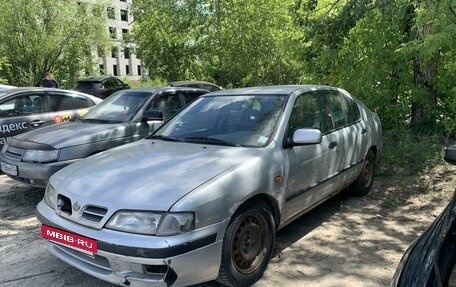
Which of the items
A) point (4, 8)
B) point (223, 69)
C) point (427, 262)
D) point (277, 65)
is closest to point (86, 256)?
point (427, 262)

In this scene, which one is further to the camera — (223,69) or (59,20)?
(59,20)

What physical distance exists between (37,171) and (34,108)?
2.73 metres

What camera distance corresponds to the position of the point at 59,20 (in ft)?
80.2

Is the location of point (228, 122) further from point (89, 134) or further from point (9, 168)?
point (9, 168)

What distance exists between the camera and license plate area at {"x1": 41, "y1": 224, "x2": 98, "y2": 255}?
A: 2996 millimetres

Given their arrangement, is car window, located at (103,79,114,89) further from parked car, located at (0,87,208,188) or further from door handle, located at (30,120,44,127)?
parked car, located at (0,87,208,188)

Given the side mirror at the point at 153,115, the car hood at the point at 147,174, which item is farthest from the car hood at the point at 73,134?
the car hood at the point at 147,174

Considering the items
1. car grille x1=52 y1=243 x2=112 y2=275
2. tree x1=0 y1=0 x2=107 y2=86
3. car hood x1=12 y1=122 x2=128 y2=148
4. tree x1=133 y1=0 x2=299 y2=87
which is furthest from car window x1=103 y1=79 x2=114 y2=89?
car grille x1=52 y1=243 x2=112 y2=275

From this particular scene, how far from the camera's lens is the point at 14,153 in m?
5.81

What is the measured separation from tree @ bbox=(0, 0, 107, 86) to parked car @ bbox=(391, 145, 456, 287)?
2502cm

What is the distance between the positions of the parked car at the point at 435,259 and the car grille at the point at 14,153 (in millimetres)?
5196

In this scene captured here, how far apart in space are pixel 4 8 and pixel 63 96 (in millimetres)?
17794

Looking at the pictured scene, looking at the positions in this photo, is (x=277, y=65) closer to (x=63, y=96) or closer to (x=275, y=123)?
(x=63, y=96)

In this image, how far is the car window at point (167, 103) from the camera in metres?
6.91
